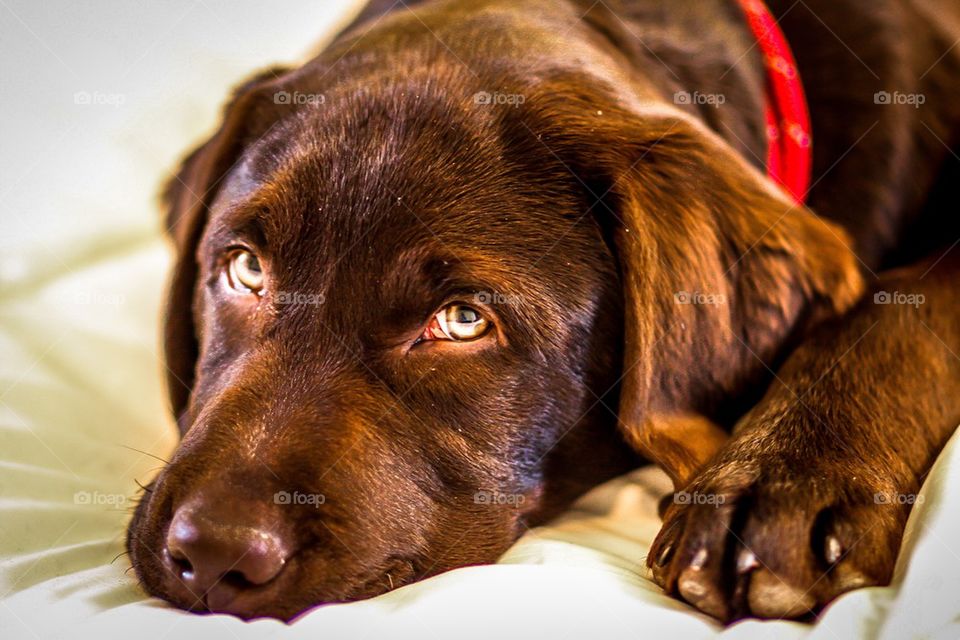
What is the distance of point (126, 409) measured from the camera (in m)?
2.22

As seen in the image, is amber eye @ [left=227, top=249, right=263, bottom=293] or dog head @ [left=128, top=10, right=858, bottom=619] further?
amber eye @ [left=227, top=249, right=263, bottom=293]

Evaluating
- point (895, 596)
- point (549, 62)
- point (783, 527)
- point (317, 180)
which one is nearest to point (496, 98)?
Answer: point (549, 62)

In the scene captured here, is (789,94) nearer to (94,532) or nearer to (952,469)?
(952,469)

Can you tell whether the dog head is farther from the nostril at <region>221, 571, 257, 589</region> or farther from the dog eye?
the nostril at <region>221, 571, 257, 589</region>

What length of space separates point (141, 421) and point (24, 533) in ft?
1.64

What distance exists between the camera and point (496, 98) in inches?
70.7

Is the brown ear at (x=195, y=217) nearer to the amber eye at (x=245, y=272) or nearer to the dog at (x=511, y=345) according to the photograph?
the dog at (x=511, y=345)

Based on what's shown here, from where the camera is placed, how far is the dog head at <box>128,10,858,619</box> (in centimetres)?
158

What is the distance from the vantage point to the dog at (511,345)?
4.76ft

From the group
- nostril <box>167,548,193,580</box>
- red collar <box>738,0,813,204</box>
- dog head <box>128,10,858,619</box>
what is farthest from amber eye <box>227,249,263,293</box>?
red collar <box>738,0,813,204</box>

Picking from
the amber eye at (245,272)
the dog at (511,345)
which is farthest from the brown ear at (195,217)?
the amber eye at (245,272)

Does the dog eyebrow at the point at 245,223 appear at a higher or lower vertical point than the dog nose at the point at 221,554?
higher

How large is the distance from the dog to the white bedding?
87mm

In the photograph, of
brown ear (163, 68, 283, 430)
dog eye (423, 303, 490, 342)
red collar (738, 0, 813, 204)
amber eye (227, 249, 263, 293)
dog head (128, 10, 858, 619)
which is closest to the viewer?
dog head (128, 10, 858, 619)
